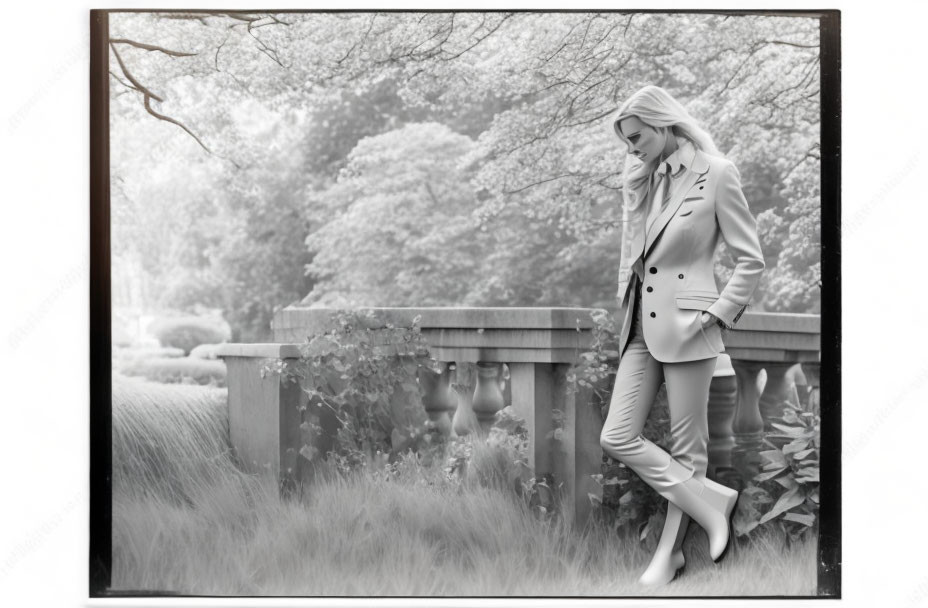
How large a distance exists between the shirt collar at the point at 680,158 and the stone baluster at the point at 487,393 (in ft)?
4.42

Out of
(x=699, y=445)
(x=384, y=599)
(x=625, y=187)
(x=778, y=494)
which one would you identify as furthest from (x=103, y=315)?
(x=778, y=494)

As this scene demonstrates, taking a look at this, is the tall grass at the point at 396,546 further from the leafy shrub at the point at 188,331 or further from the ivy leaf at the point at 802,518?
the leafy shrub at the point at 188,331

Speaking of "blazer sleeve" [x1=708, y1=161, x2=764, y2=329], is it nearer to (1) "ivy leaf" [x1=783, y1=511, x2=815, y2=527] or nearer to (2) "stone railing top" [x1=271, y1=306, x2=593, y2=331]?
(2) "stone railing top" [x1=271, y1=306, x2=593, y2=331]

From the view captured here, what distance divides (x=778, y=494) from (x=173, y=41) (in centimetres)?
401

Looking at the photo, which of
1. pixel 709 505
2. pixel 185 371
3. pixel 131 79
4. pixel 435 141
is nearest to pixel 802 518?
pixel 709 505

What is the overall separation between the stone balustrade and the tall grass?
0.22m

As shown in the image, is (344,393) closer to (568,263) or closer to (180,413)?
(180,413)

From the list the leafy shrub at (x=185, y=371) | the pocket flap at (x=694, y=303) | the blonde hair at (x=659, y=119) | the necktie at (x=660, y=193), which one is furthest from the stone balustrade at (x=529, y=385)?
the leafy shrub at (x=185, y=371)

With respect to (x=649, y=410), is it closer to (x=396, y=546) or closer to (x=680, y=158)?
(x=680, y=158)

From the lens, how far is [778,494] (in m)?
4.44

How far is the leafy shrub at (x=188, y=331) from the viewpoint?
12.7 metres

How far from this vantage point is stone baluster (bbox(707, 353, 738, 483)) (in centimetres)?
448

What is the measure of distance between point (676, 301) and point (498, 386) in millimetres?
1105

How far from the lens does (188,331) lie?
12891 millimetres
